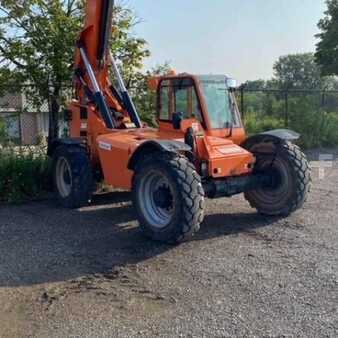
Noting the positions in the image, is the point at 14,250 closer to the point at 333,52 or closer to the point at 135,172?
the point at 135,172

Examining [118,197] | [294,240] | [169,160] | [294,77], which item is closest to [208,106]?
[169,160]

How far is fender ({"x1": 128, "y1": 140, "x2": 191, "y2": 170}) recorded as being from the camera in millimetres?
6188

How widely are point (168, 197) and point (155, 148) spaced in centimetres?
68

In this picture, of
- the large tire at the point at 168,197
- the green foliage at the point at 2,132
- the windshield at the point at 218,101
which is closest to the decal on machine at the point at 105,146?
the large tire at the point at 168,197

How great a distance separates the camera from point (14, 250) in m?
6.07

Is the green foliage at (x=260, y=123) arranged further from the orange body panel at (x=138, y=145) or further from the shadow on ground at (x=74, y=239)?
the orange body panel at (x=138, y=145)

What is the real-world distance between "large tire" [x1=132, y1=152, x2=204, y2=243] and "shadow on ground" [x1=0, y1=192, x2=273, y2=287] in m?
0.22

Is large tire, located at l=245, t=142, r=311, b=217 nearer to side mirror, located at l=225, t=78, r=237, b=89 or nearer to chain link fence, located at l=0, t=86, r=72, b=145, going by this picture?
side mirror, located at l=225, t=78, r=237, b=89

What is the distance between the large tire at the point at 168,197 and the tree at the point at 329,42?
1884 cm

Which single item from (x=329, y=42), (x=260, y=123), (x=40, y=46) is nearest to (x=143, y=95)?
(x=40, y=46)

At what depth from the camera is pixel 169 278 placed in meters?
5.03

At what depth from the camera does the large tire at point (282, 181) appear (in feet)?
23.4

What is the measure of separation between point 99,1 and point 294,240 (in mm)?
5151

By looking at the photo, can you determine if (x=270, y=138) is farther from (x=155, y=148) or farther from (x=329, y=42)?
(x=329, y=42)
